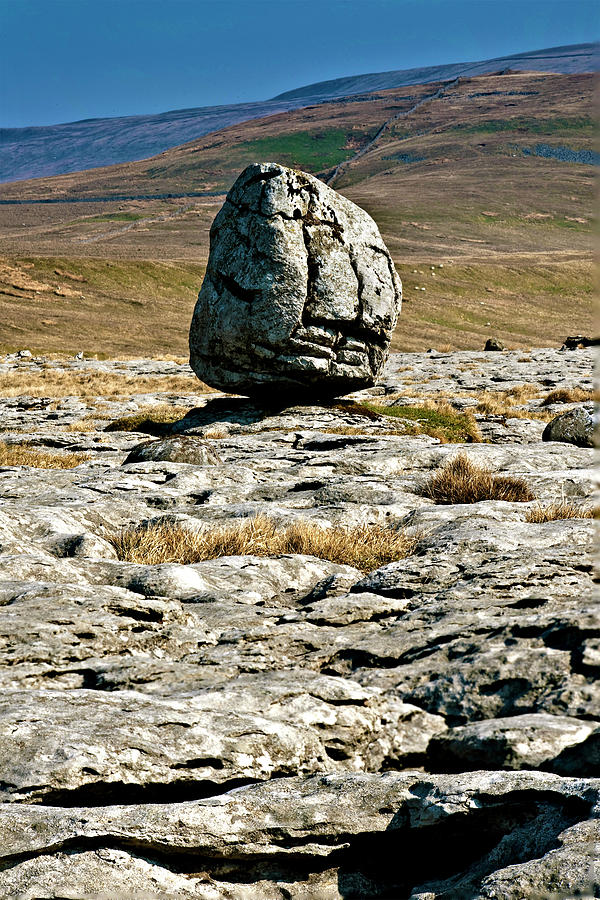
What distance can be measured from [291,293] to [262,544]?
15.7 metres

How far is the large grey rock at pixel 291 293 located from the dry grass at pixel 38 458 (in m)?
6.97

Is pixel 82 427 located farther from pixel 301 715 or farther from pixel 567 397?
pixel 301 715

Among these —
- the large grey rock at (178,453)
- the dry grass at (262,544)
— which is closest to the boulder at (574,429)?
the large grey rock at (178,453)

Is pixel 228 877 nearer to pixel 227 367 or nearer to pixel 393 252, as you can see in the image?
pixel 227 367

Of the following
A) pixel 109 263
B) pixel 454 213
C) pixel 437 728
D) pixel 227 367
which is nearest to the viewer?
pixel 437 728

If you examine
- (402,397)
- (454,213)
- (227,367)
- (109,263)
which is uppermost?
(454,213)

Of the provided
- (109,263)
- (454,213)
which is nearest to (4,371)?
(109,263)

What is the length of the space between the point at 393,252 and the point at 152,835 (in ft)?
471

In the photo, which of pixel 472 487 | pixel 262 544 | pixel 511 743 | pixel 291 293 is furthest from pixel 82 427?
pixel 511 743

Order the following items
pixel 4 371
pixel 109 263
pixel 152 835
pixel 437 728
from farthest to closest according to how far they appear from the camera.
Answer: pixel 109 263, pixel 4 371, pixel 437 728, pixel 152 835

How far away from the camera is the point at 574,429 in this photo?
1939 cm

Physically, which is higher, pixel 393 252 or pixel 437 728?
pixel 393 252

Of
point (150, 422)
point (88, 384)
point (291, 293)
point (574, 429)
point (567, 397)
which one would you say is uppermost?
point (291, 293)

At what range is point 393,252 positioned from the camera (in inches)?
5497
